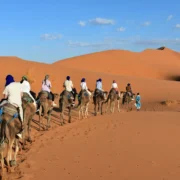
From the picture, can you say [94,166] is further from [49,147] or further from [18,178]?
[49,147]

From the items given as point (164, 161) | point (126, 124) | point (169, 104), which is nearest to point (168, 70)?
point (169, 104)

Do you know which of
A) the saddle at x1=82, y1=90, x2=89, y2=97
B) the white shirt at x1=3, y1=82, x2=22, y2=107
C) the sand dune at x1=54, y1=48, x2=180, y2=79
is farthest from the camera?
the sand dune at x1=54, y1=48, x2=180, y2=79

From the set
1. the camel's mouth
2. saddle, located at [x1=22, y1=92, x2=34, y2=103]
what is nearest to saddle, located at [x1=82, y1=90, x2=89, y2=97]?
saddle, located at [x1=22, y1=92, x2=34, y2=103]

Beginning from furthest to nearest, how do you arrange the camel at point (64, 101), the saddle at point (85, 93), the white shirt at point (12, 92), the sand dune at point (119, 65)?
the sand dune at point (119, 65), the saddle at point (85, 93), the camel at point (64, 101), the white shirt at point (12, 92)

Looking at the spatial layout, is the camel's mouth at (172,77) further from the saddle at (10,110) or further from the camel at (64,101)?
the saddle at (10,110)

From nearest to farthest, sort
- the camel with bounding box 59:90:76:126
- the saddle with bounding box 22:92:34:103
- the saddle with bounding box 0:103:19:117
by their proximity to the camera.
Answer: the saddle with bounding box 0:103:19:117 < the saddle with bounding box 22:92:34:103 < the camel with bounding box 59:90:76:126

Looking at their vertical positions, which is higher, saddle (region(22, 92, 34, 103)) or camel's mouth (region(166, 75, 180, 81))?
camel's mouth (region(166, 75, 180, 81))

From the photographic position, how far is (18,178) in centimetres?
930

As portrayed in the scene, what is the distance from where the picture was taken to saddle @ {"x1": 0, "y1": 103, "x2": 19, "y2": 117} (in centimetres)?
988

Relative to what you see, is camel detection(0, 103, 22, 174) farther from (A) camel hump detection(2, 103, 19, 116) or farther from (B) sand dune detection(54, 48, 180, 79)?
(B) sand dune detection(54, 48, 180, 79)

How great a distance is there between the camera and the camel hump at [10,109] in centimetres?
989

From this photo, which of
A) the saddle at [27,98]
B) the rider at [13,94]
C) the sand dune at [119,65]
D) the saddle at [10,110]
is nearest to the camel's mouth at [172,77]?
the sand dune at [119,65]

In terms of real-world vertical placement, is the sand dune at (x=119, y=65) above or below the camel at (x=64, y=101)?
above

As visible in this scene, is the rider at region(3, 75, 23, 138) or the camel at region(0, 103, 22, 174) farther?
the rider at region(3, 75, 23, 138)
